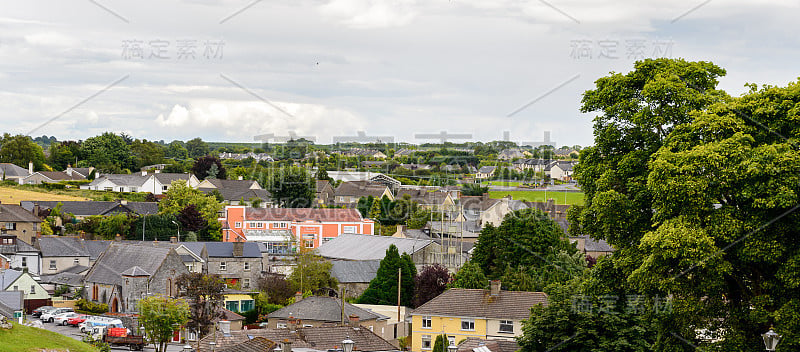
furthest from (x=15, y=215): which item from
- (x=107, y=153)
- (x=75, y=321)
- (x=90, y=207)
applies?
(x=107, y=153)

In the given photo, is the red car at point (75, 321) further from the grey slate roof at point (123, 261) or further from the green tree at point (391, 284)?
the green tree at point (391, 284)

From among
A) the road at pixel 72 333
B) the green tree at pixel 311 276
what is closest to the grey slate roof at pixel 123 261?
the road at pixel 72 333

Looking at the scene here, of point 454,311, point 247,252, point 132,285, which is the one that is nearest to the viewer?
point 454,311

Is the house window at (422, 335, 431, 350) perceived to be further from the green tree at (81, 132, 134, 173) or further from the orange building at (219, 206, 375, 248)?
the green tree at (81, 132, 134, 173)

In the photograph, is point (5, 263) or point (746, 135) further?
point (5, 263)

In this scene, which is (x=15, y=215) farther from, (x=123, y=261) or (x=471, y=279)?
(x=471, y=279)

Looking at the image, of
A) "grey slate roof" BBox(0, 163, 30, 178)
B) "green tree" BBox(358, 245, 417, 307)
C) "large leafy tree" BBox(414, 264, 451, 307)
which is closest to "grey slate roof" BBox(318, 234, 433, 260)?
"green tree" BBox(358, 245, 417, 307)

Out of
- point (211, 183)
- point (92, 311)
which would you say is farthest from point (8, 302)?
point (211, 183)

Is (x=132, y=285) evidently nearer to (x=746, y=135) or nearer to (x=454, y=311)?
(x=454, y=311)
